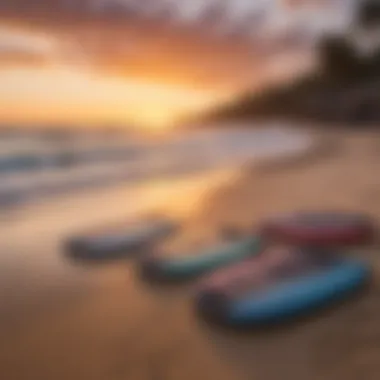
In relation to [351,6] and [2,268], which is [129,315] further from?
[351,6]

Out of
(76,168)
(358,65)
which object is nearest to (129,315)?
(76,168)

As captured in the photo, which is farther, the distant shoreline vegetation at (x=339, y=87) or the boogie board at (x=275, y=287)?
the distant shoreline vegetation at (x=339, y=87)

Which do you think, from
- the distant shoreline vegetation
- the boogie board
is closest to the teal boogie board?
the boogie board

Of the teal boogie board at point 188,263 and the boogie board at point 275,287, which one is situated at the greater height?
the teal boogie board at point 188,263

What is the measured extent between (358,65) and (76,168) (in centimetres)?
34

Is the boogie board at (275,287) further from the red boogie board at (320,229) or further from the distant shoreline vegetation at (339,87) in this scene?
the distant shoreline vegetation at (339,87)

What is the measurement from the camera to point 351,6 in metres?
0.76

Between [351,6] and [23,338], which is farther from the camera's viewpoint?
[351,6]

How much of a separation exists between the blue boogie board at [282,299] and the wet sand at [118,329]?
10 millimetres

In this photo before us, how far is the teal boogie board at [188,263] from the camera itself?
0.62 meters

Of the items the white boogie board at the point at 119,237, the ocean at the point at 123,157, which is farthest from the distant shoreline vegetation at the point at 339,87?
the white boogie board at the point at 119,237

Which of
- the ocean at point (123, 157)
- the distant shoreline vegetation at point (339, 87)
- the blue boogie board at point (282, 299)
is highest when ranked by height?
the distant shoreline vegetation at point (339, 87)

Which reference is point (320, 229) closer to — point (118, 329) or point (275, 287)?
point (275, 287)

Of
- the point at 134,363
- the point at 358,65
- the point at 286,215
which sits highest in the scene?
the point at 358,65
